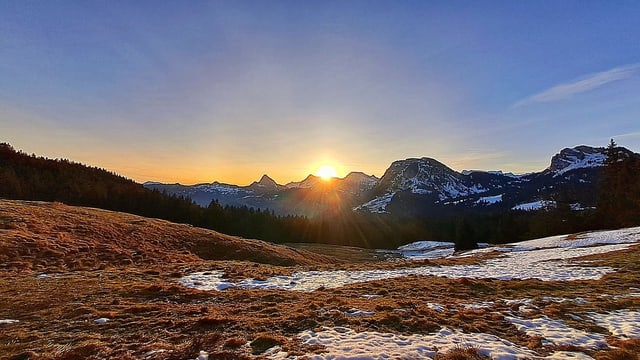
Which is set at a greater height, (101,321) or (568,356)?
(101,321)

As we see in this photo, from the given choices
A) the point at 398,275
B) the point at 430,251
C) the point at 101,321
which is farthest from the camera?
the point at 430,251

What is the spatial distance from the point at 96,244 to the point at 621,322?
32056 millimetres

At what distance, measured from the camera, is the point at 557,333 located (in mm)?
10312

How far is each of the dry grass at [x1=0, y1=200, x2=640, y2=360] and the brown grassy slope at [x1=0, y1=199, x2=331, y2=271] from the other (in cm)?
21

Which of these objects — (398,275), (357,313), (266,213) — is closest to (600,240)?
(398,275)

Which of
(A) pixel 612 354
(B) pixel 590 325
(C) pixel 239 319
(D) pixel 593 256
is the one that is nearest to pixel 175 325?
(C) pixel 239 319

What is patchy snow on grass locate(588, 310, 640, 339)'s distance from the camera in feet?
33.6

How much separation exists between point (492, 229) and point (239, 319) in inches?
4208

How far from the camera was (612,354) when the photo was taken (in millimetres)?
8664

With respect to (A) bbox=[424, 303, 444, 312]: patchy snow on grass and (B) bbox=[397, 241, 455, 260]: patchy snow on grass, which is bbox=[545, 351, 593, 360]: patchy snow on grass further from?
(B) bbox=[397, 241, 455, 260]: patchy snow on grass

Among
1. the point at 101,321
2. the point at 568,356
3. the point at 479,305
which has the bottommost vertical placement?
the point at 568,356

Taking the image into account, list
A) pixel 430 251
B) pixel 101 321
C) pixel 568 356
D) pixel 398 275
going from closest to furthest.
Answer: pixel 568 356 → pixel 101 321 → pixel 398 275 → pixel 430 251

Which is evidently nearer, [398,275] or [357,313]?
[357,313]

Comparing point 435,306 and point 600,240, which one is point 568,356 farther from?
point 600,240
